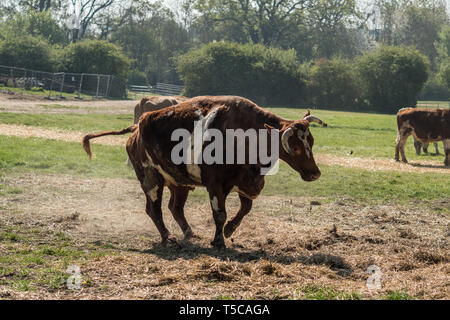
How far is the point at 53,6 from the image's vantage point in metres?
84.7

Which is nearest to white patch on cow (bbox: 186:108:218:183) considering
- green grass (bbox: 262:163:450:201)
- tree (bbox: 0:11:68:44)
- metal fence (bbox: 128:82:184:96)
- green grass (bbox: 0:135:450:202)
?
green grass (bbox: 0:135:450:202)

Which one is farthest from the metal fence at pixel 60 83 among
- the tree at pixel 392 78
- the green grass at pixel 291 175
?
the green grass at pixel 291 175

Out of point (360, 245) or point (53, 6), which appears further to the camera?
point (53, 6)

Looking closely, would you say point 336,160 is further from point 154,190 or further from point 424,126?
point 154,190

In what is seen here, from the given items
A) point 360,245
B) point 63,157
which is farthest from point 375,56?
point 360,245

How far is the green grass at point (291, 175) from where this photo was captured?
12.3 meters

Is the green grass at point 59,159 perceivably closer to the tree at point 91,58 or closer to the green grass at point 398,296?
the green grass at point 398,296

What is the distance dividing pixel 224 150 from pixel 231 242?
1444mm

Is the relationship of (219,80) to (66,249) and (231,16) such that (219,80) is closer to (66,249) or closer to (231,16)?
(231,16)

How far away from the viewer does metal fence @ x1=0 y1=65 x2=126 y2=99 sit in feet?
146

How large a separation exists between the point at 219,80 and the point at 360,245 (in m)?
49.6

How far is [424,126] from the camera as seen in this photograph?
63.9 feet

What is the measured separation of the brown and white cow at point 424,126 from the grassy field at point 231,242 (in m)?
4.72

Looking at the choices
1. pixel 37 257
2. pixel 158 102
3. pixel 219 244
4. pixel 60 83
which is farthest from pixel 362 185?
pixel 60 83
